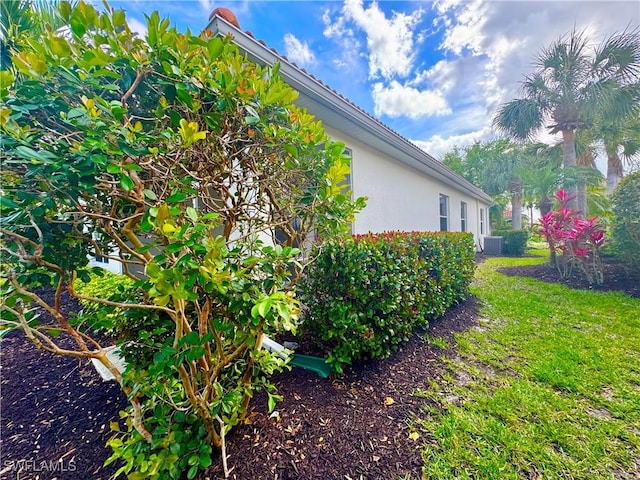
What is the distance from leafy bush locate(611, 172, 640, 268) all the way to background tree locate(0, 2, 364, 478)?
28.0 ft

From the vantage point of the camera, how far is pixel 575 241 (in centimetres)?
672

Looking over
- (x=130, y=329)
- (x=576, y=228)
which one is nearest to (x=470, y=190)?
(x=576, y=228)

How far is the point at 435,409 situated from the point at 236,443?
1.72 metres

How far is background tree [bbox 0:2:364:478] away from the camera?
3.63 feet

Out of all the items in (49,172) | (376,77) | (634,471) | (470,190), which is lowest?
(634,471)

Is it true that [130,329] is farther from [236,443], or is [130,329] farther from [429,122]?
[429,122]

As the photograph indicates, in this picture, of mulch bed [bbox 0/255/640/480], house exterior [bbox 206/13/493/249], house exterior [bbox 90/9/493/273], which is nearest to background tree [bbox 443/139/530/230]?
house exterior [bbox 206/13/493/249]

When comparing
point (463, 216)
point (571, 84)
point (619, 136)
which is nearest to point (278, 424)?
point (463, 216)

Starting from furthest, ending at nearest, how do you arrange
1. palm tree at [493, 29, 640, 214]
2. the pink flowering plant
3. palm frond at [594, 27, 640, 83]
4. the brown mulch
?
palm tree at [493, 29, 640, 214], palm frond at [594, 27, 640, 83], the pink flowering plant, the brown mulch

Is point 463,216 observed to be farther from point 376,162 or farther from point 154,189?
point 154,189

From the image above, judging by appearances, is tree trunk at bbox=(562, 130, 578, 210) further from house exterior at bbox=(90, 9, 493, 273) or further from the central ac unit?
house exterior at bbox=(90, 9, 493, 273)

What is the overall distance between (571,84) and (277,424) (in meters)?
16.2

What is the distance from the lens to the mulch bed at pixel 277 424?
1.72 metres

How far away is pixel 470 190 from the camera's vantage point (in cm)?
1208
